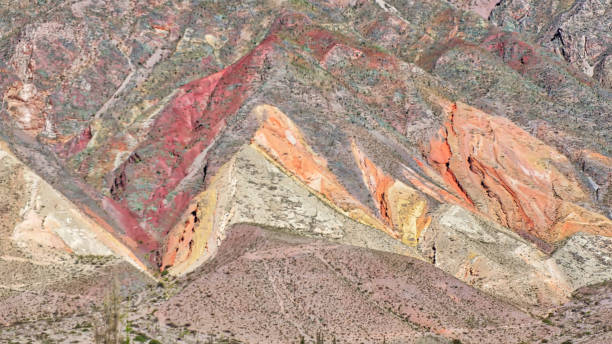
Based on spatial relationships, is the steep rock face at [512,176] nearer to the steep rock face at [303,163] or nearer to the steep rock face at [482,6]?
the steep rock face at [303,163]

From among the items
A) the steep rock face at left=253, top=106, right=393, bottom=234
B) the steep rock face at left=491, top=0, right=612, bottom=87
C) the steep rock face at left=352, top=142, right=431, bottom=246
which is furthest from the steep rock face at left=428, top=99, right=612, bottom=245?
the steep rock face at left=491, top=0, right=612, bottom=87

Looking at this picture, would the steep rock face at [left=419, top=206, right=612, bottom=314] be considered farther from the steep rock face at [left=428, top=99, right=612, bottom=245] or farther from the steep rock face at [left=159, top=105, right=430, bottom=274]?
the steep rock face at [left=428, top=99, right=612, bottom=245]

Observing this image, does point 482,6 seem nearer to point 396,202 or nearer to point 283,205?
point 396,202

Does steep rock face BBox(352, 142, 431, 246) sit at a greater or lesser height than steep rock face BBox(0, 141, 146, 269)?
greater

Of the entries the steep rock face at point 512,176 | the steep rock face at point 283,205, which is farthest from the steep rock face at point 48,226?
the steep rock face at point 512,176

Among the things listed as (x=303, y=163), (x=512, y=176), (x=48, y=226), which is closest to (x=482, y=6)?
(x=512, y=176)
